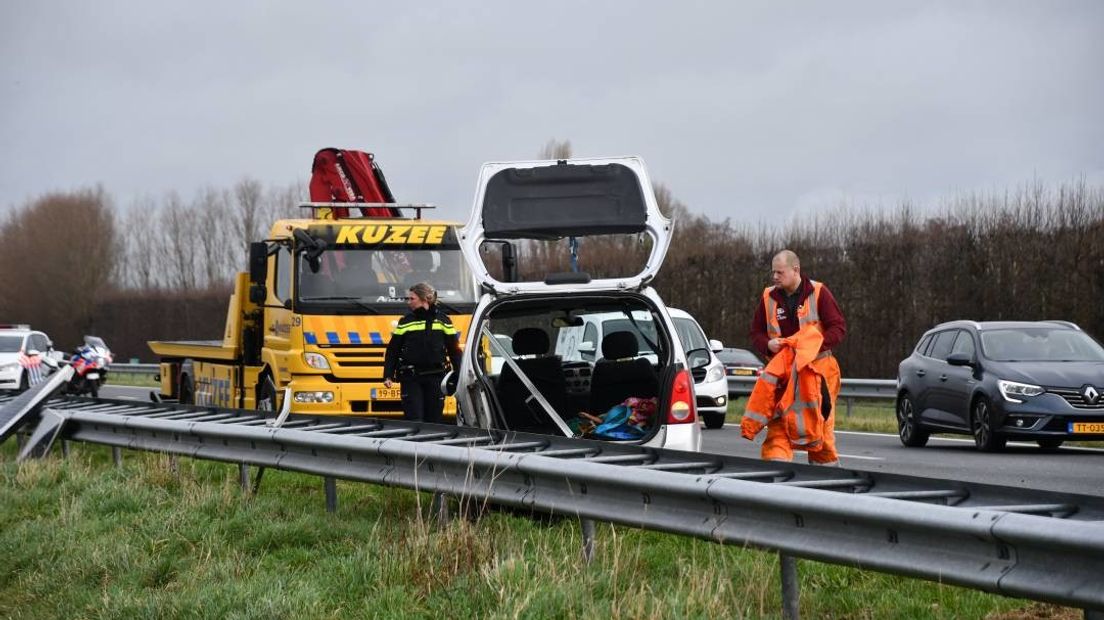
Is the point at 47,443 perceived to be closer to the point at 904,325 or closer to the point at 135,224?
the point at 904,325

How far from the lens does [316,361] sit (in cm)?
1541

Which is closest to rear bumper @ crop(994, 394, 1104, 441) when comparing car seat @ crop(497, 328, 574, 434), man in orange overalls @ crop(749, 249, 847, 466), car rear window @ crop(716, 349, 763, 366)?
man in orange overalls @ crop(749, 249, 847, 466)

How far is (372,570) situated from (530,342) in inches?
137

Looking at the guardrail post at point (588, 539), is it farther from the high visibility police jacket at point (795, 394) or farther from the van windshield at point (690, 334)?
the van windshield at point (690, 334)

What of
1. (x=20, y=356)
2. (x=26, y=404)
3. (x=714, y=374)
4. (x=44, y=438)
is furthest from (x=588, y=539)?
(x=20, y=356)

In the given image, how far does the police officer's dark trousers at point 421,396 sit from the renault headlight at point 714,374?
812 cm

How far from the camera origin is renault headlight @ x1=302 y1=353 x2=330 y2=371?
15.4 meters

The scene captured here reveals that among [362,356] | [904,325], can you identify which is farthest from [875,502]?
[904,325]

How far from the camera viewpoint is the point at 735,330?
32781mm

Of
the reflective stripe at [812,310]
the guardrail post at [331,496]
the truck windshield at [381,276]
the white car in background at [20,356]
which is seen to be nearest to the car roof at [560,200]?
the reflective stripe at [812,310]

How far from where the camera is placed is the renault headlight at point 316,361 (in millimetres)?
15391

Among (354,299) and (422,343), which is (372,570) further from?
(354,299)

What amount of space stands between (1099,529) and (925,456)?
40.3 ft

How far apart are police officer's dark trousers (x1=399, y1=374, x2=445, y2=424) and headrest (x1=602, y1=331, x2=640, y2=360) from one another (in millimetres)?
3886
